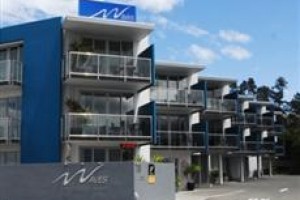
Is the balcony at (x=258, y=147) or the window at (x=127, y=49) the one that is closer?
the window at (x=127, y=49)

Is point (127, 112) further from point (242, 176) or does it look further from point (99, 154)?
point (242, 176)

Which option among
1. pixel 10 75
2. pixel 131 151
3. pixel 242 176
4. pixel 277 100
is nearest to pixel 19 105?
pixel 10 75

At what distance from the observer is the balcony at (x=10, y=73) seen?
33219 mm

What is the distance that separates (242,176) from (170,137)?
51.2ft

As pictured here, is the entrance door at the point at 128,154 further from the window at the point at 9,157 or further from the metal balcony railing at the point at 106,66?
the window at the point at 9,157

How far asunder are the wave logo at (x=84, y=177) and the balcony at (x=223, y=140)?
25437mm

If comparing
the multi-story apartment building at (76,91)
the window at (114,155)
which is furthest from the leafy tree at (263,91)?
the window at (114,155)

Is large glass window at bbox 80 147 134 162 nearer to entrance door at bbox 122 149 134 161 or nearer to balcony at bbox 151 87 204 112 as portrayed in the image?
entrance door at bbox 122 149 134 161

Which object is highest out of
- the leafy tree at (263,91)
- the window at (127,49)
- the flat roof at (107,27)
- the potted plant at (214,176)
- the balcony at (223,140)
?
the leafy tree at (263,91)

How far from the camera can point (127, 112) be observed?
34.8m

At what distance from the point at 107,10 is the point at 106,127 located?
7.27 m

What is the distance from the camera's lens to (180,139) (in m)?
43.4

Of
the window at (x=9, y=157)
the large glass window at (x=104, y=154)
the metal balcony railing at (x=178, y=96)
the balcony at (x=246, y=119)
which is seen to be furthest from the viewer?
the balcony at (x=246, y=119)

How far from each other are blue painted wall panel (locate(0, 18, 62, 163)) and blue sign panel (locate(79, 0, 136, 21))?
85.5 inches
